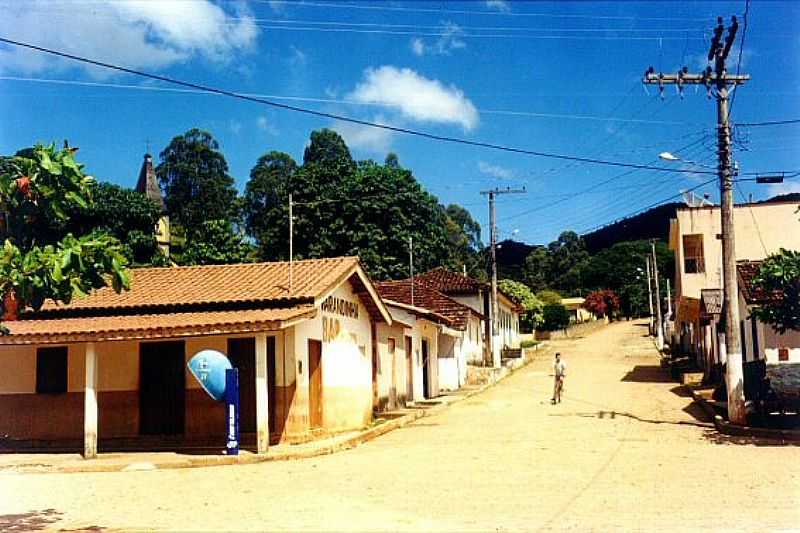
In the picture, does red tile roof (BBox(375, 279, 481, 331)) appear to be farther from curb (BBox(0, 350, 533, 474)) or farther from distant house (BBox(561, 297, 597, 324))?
distant house (BBox(561, 297, 597, 324))

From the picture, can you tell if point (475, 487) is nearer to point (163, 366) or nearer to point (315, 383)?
point (315, 383)

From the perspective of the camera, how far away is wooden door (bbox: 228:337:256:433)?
18.5 metres

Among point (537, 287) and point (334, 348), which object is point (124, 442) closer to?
point (334, 348)

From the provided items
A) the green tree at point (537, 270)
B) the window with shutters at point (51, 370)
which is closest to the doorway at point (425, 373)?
the window with shutters at point (51, 370)

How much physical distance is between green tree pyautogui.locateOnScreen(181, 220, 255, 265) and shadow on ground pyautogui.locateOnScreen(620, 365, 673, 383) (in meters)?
22.6

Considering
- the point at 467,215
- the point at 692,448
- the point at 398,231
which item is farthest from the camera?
the point at 467,215

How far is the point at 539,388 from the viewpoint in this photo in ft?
106

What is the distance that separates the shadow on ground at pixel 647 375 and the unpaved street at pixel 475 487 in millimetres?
12348

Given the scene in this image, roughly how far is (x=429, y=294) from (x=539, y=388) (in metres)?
7.74

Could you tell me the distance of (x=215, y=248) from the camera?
47531 mm

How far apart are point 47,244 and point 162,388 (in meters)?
10.2

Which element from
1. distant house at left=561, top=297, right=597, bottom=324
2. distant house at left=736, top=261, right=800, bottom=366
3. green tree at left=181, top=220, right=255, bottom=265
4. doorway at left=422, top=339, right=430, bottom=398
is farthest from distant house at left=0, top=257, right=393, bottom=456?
distant house at left=561, top=297, right=597, bottom=324

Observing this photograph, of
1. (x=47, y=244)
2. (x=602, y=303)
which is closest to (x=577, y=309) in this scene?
(x=602, y=303)

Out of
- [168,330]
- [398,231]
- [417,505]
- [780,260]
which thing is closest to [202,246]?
[398,231]
